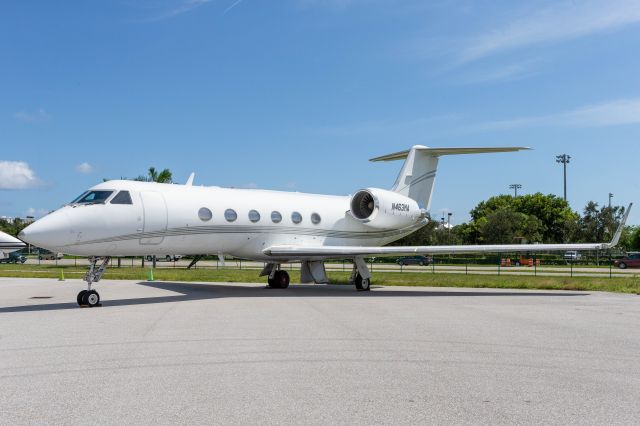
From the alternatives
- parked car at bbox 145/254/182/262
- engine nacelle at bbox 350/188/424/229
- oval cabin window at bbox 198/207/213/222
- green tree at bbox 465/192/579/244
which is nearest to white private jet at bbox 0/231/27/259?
parked car at bbox 145/254/182/262

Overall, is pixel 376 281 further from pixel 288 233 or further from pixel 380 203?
pixel 288 233

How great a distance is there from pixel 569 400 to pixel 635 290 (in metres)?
17.3

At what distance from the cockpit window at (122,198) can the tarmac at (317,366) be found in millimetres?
2939

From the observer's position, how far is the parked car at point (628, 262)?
50656 millimetres

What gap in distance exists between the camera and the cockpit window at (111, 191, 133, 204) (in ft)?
49.7

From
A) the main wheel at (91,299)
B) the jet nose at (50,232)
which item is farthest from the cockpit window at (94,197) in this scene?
the main wheel at (91,299)

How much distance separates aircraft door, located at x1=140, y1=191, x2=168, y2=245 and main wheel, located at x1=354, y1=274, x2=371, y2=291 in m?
7.21

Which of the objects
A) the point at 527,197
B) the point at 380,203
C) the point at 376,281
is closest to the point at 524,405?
the point at 380,203

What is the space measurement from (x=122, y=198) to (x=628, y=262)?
47.4 metres

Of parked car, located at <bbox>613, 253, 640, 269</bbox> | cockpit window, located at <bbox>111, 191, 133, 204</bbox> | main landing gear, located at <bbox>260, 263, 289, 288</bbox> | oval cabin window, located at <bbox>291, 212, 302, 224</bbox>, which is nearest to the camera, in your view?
cockpit window, located at <bbox>111, 191, 133, 204</bbox>

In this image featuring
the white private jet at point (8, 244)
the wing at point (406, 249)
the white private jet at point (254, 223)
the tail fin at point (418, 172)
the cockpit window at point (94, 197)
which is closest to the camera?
the white private jet at point (254, 223)

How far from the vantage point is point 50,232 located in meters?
13.6

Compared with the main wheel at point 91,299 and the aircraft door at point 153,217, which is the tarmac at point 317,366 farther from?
the aircraft door at point 153,217

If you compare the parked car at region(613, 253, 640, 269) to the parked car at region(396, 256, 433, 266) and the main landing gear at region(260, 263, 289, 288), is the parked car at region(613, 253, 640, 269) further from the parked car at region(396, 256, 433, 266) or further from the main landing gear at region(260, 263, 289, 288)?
the main landing gear at region(260, 263, 289, 288)
